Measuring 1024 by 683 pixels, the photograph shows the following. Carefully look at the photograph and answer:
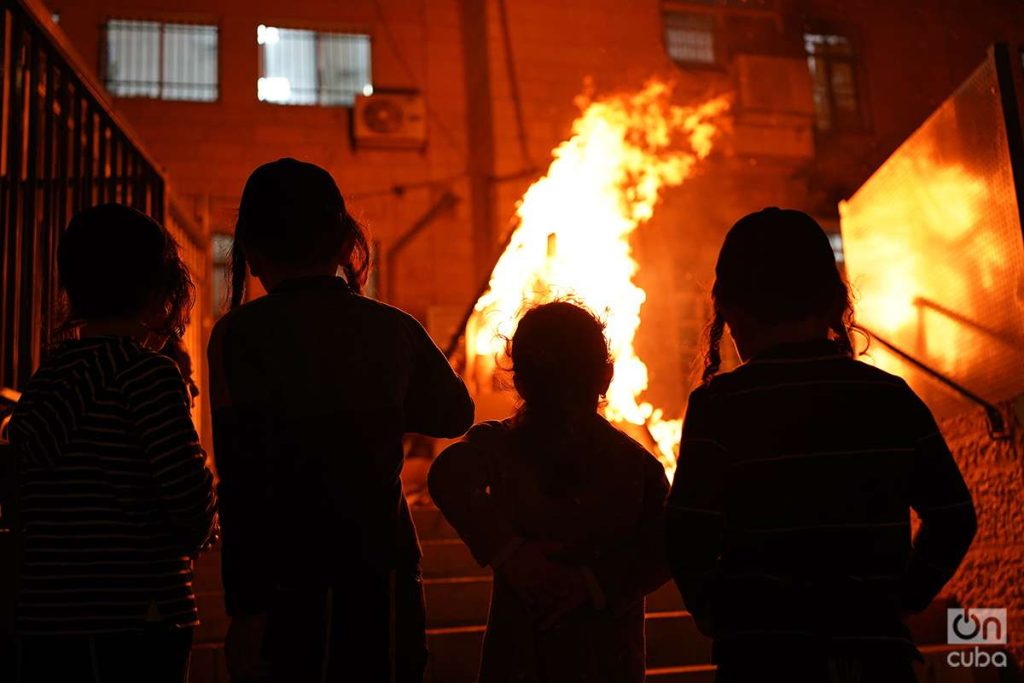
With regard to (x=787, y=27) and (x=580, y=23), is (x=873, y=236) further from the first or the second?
(x=787, y=27)

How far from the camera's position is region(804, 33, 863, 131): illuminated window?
14.3 metres

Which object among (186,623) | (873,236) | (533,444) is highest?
(873,236)

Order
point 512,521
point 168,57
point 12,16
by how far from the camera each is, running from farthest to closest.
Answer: point 168,57 → point 12,16 → point 512,521

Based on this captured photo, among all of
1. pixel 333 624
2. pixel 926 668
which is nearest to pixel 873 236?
pixel 926 668

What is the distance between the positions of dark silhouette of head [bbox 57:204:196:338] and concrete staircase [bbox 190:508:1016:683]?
2.47 meters

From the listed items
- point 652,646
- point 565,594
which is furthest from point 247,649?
point 652,646

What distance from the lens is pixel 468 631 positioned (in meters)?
4.78

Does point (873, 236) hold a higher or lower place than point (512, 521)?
higher

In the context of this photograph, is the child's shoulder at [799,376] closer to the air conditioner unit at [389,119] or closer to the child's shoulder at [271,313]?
the child's shoulder at [271,313]

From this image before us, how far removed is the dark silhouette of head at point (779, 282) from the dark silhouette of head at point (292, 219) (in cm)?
93

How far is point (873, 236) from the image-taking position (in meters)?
7.15

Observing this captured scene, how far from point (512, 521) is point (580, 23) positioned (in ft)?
37.5

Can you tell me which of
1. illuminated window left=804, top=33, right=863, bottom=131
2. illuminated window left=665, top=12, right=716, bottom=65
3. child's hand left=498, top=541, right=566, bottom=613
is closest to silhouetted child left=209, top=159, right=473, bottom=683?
child's hand left=498, top=541, right=566, bottom=613

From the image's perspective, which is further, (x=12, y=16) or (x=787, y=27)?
(x=787, y=27)
